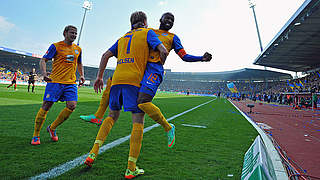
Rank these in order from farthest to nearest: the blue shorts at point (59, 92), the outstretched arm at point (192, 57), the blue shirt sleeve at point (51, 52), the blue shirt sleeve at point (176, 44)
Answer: the blue shirt sleeve at point (51, 52) < the blue shorts at point (59, 92) < the blue shirt sleeve at point (176, 44) < the outstretched arm at point (192, 57)

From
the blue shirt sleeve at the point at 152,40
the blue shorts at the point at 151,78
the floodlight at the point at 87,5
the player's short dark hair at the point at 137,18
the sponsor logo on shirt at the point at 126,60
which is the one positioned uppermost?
the floodlight at the point at 87,5

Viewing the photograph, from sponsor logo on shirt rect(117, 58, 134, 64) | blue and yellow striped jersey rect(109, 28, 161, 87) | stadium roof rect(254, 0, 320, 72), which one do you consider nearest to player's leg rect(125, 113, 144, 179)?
blue and yellow striped jersey rect(109, 28, 161, 87)

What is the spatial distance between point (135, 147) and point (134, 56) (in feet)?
3.20

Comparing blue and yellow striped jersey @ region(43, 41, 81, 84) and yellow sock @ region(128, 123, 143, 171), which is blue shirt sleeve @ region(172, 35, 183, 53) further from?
blue and yellow striped jersey @ region(43, 41, 81, 84)

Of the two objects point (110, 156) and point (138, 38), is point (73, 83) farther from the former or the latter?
point (138, 38)

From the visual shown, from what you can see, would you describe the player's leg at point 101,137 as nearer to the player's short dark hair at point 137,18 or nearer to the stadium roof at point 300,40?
the player's short dark hair at point 137,18

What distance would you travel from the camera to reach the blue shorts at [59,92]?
303 cm

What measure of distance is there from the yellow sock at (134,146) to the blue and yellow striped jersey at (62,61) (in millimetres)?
1812

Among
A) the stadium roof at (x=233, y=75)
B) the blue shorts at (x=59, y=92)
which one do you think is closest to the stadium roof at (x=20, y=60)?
the stadium roof at (x=233, y=75)

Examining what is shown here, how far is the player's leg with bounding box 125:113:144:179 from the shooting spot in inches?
75.7

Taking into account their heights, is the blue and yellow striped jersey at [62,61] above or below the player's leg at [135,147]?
above

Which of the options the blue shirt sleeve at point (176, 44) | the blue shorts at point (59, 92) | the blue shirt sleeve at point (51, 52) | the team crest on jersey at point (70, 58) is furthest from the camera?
the team crest on jersey at point (70, 58)

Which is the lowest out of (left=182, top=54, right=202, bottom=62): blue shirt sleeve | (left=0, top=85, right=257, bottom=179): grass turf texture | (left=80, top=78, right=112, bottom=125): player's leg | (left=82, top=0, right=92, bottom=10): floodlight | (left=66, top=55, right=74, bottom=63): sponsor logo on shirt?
(left=0, top=85, right=257, bottom=179): grass turf texture

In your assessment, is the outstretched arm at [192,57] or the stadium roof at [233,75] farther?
the stadium roof at [233,75]
